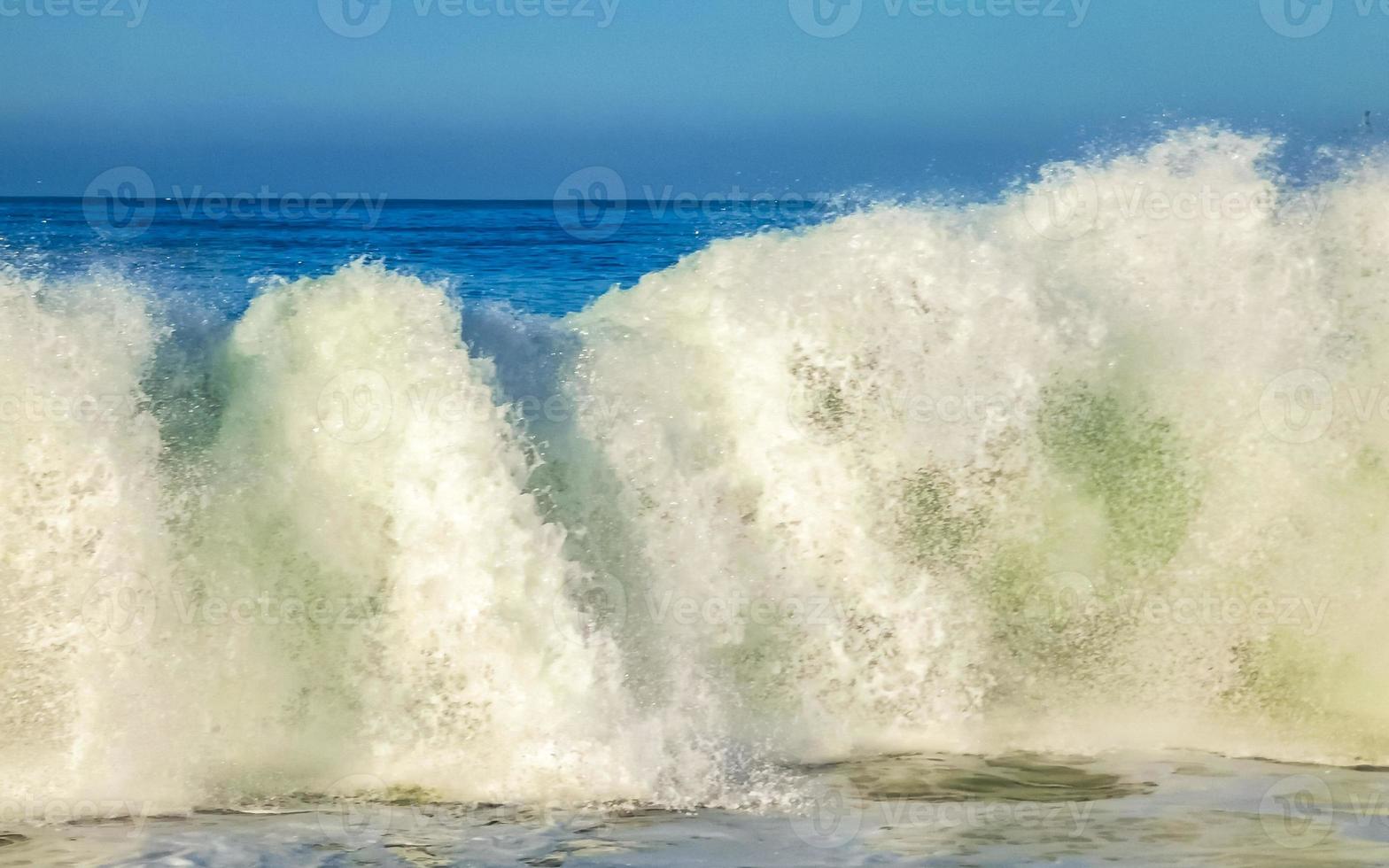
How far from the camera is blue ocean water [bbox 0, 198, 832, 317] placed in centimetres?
2272

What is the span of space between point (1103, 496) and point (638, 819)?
3297 millimetres

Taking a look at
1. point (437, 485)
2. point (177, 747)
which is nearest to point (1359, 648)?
point (437, 485)

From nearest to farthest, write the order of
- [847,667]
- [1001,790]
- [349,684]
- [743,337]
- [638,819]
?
[638,819]
[1001,790]
[349,684]
[847,667]
[743,337]

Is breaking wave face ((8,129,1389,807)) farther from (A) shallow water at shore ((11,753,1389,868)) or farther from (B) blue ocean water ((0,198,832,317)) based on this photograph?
(B) blue ocean water ((0,198,832,317))

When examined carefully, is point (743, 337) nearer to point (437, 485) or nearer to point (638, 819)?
point (437, 485)

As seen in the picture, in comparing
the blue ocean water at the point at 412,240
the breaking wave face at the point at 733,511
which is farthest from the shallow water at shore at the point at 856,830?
the blue ocean water at the point at 412,240

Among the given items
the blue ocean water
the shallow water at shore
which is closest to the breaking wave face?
the shallow water at shore

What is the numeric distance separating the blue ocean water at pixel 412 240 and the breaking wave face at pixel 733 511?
9.97m

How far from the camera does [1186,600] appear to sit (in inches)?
283

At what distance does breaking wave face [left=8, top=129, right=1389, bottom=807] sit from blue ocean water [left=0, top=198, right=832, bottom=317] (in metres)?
9.97

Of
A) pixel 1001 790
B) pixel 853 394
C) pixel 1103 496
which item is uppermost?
pixel 853 394

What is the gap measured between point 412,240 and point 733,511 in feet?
75.6

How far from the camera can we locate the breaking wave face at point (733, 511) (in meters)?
6.26

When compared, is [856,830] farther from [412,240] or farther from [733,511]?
[412,240]
